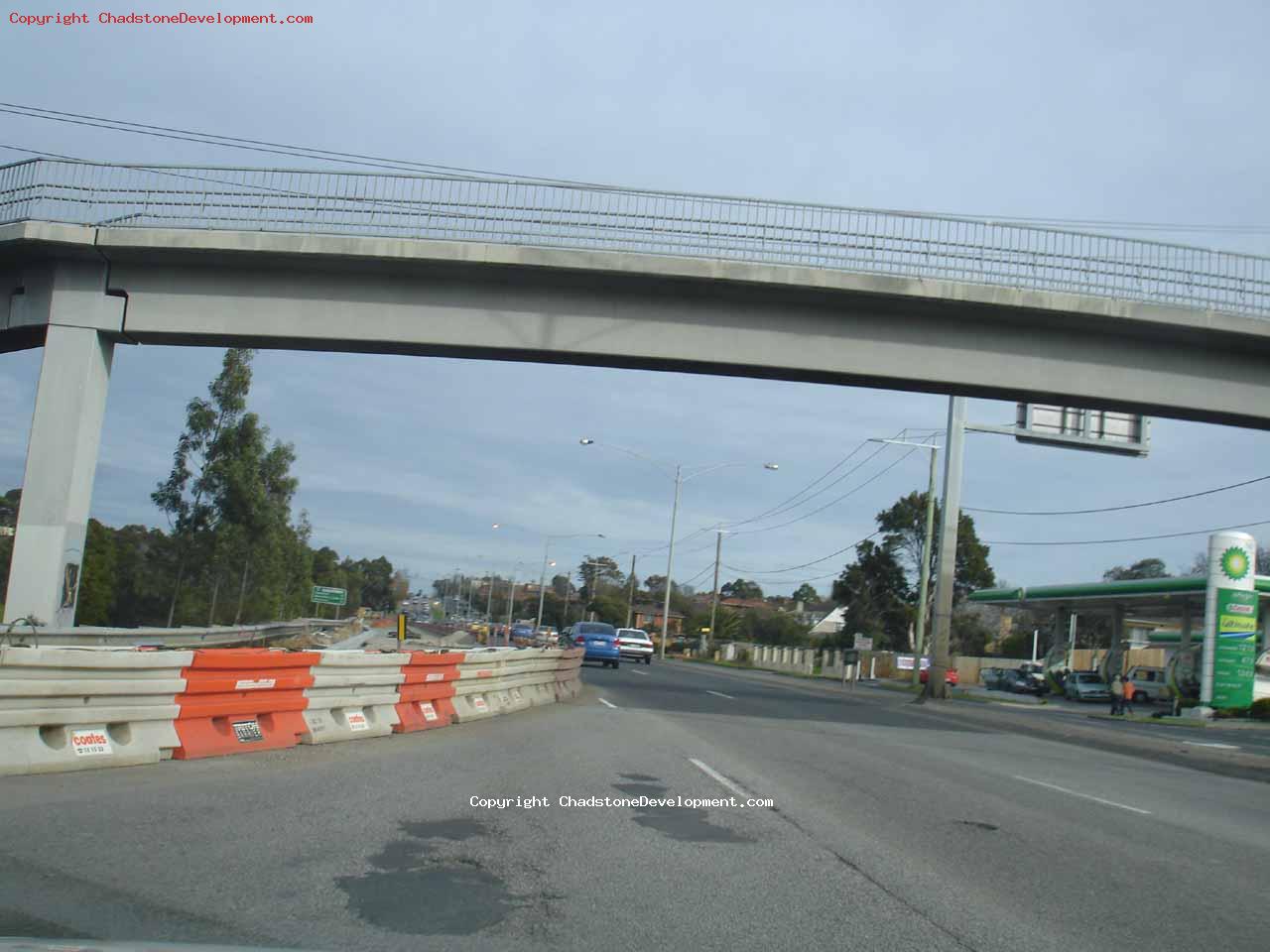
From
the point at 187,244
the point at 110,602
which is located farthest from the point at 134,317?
the point at 110,602

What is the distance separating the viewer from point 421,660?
47.5 feet

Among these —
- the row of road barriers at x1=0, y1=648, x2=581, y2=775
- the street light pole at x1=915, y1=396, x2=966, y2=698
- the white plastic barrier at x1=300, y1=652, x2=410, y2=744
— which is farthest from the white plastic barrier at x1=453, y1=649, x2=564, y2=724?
the street light pole at x1=915, y1=396, x2=966, y2=698

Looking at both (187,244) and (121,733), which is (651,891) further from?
(187,244)

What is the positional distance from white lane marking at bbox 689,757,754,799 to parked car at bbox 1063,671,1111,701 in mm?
46513

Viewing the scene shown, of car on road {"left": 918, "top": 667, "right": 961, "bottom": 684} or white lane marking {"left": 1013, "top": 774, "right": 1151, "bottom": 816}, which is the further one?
car on road {"left": 918, "top": 667, "right": 961, "bottom": 684}

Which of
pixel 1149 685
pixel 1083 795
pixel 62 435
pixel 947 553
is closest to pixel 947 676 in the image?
pixel 947 553

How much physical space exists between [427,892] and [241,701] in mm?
5254

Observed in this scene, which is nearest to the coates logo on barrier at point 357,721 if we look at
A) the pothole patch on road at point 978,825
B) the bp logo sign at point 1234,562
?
the pothole patch on road at point 978,825

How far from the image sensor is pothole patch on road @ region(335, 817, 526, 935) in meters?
5.68

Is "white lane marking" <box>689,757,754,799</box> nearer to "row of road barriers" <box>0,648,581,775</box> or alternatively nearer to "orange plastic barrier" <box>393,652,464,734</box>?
"orange plastic barrier" <box>393,652,464,734</box>

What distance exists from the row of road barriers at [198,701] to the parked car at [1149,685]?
44.8 meters

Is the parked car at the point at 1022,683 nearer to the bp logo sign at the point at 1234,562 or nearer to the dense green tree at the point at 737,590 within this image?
the bp logo sign at the point at 1234,562

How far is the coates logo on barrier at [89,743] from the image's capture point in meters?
8.91

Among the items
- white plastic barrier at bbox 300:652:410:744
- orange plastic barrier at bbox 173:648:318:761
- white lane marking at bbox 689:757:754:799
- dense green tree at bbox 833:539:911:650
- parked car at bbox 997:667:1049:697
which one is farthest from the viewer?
dense green tree at bbox 833:539:911:650
